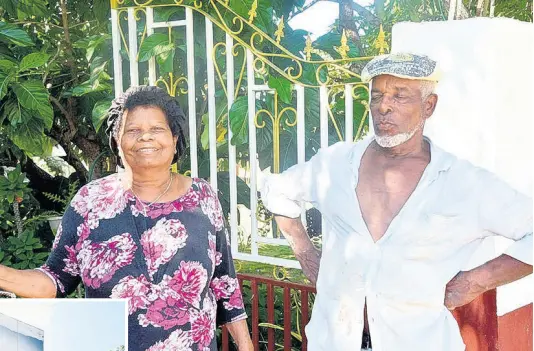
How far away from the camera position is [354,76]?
2.46 metres

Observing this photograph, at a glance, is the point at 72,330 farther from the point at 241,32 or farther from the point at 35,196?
the point at 35,196

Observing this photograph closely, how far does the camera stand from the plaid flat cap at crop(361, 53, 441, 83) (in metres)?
1.86

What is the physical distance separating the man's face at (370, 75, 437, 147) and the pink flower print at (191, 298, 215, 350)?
73 centimetres

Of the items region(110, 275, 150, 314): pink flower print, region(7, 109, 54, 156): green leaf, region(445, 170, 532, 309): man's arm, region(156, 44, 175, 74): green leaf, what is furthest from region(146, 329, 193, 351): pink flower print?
region(7, 109, 54, 156): green leaf

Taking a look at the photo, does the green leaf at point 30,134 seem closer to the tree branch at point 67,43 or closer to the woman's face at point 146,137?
the tree branch at point 67,43

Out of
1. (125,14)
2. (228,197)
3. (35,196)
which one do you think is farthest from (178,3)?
(35,196)

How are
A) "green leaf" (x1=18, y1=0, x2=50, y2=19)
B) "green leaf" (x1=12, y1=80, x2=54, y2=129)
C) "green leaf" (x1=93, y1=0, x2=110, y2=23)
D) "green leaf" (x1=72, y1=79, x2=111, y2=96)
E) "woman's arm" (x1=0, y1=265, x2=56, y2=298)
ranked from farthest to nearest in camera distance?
"green leaf" (x1=93, y1=0, x2=110, y2=23) → "green leaf" (x1=18, y1=0, x2=50, y2=19) → "green leaf" (x1=72, y1=79, x2=111, y2=96) → "green leaf" (x1=12, y1=80, x2=54, y2=129) → "woman's arm" (x1=0, y1=265, x2=56, y2=298)

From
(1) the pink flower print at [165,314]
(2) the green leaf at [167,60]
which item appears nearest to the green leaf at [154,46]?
(2) the green leaf at [167,60]

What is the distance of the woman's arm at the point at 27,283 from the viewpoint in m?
1.96

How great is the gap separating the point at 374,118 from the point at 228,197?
1.41 m

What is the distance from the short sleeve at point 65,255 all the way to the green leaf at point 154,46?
3.55 ft

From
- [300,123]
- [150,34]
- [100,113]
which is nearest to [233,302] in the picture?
[300,123]

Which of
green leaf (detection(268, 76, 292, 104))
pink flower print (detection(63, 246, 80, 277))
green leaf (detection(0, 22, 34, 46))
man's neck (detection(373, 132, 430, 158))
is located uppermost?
green leaf (detection(0, 22, 34, 46))

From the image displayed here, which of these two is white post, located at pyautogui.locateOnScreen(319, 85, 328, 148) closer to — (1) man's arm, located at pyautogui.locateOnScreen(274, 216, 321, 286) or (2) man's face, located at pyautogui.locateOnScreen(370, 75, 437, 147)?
(1) man's arm, located at pyautogui.locateOnScreen(274, 216, 321, 286)
